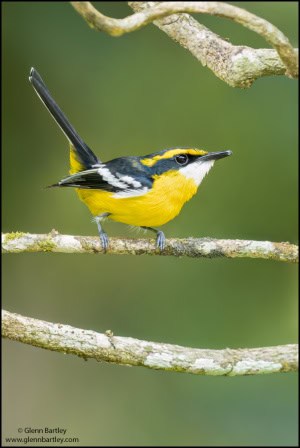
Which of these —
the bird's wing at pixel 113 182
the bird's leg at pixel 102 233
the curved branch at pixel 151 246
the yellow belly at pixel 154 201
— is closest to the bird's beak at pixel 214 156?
the yellow belly at pixel 154 201

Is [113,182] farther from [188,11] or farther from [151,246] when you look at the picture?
[188,11]

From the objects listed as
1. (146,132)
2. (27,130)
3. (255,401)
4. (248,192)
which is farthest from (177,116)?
(255,401)

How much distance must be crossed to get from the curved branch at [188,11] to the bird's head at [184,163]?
1.23 metres

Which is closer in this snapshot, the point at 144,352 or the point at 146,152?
the point at 144,352

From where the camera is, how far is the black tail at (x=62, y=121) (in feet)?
12.0

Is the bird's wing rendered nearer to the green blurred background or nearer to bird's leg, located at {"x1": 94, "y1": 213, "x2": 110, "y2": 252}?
bird's leg, located at {"x1": 94, "y1": 213, "x2": 110, "y2": 252}

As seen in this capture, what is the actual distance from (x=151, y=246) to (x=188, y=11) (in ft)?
4.25

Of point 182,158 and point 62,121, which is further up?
point 62,121

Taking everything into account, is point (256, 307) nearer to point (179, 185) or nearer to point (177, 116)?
point (177, 116)

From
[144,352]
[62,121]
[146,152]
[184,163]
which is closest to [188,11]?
[144,352]

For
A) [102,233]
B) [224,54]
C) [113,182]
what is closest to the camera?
[224,54]

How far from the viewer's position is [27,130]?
623 cm

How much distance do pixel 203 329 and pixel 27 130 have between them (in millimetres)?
2211

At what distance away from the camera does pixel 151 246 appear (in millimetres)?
3396
